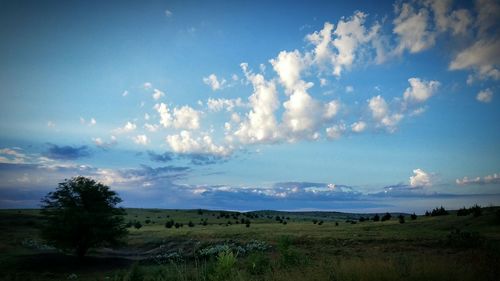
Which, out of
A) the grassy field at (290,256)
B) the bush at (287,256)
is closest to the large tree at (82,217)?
the grassy field at (290,256)

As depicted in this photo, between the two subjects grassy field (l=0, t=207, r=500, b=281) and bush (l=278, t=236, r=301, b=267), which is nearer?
grassy field (l=0, t=207, r=500, b=281)

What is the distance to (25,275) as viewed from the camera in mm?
28297

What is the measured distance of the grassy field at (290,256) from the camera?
11312 millimetres

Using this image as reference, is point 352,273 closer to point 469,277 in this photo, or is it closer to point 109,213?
point 469,277

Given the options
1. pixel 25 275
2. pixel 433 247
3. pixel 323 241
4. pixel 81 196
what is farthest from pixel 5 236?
pixel 433 247

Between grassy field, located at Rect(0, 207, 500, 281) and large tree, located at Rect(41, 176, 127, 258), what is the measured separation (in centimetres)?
180

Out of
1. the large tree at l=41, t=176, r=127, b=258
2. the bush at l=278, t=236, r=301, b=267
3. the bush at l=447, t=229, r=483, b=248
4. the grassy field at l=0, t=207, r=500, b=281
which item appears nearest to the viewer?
the grassy field at l=0, t=207, r=500, b=281

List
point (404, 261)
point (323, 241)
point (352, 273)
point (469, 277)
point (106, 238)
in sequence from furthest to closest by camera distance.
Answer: point (106, 238) < point (323, 241) < point (404, 261) < point (352, 273) < point (469, 277)

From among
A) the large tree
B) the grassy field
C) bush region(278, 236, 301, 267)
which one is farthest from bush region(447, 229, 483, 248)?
the large tree

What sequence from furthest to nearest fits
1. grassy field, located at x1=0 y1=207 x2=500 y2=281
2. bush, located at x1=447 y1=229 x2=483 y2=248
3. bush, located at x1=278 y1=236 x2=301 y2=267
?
bush, located at x1=447 y1=229 x2=483 y2=248 → bush, located at x1=278 y1=236 x2=301 y2=267 → grassy field, located at x1=0 y1=207 x2=500 y2=281

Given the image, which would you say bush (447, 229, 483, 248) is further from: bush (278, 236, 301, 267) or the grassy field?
bush (278, 236, 301, 267)

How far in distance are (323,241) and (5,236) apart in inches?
1682

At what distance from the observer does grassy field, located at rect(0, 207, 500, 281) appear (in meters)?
11.3

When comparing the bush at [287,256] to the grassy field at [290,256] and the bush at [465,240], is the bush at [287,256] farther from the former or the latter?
the bush at [465,240]
